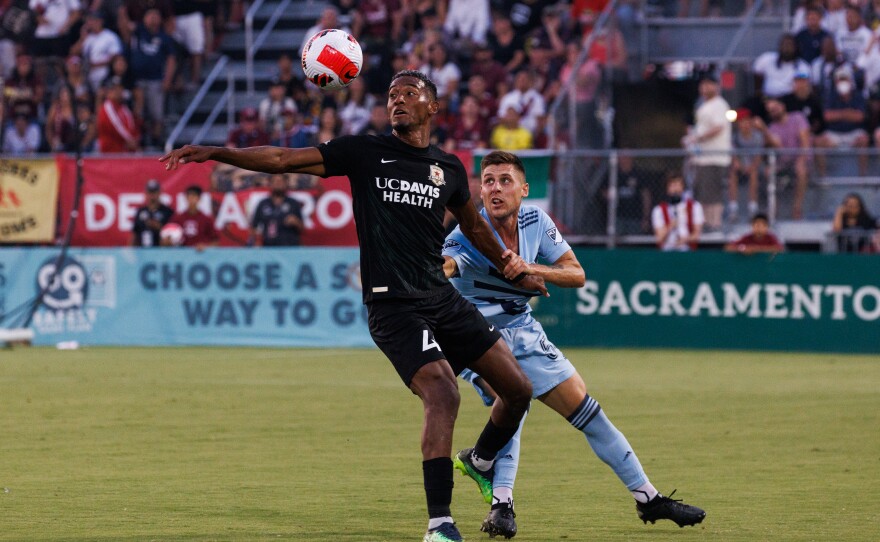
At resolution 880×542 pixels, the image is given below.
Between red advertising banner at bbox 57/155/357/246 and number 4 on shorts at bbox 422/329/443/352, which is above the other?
red advertising banner at bbox 57/155/357/246

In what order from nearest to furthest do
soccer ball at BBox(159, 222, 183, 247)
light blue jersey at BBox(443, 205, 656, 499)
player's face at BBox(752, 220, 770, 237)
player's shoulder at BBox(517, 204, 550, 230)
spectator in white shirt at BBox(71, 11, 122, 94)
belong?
1. light blue jersey at BBox(443, 205, 656, 499)
2. player's shoulder at BBox(517, 204, 550, 230)
3. player's face at BBox(752, 220, 770, 237)
4. soccer ball at BBox(159, 222, 183, 247)
5. spectator in white shirt at BBox(71, 11, 122, 94)

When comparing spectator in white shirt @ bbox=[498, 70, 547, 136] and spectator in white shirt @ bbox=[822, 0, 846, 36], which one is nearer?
spectator in white shirt @ bbox=[822, 0, 846, 36]

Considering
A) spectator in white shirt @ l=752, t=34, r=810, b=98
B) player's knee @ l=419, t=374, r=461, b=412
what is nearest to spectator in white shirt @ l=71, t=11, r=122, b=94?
spectator in white shirt @ l=752, t=34, r=810, b=98

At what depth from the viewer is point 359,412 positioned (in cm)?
1364

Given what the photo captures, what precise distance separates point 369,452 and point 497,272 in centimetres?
324

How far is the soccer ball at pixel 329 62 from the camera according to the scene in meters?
8.37

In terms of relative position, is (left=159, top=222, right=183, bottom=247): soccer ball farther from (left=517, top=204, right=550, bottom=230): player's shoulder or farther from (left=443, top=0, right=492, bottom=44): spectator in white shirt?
(left=517, top=204, right=550, bottom=230): player's shoulder

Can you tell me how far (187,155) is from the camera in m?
6.89

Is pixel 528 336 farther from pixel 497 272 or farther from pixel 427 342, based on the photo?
pixel 427 342

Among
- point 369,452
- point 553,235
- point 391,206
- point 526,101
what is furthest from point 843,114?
point 391,206

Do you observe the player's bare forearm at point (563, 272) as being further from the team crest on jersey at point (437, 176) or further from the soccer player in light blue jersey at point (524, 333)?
the team crest on jersey at point (437, 176)

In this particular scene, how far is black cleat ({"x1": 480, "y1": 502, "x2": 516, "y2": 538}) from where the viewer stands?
24.6ft

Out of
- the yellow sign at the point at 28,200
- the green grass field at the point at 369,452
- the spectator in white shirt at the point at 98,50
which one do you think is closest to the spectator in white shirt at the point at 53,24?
the spectator in white shirt at the point at 98,50

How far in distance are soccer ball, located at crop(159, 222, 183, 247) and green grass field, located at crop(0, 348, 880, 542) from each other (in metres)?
3.18
